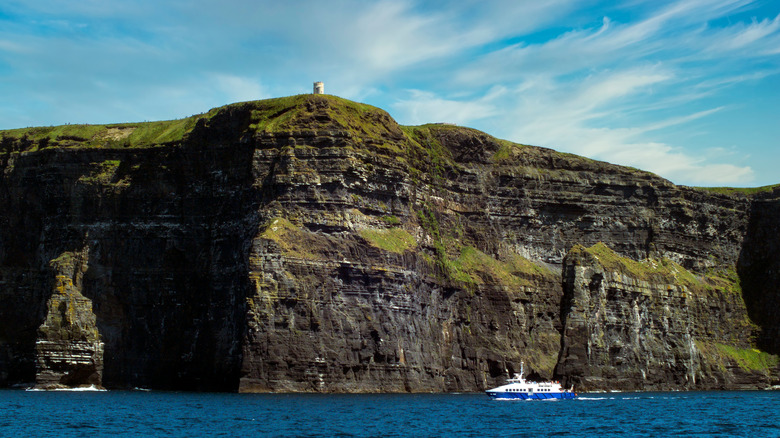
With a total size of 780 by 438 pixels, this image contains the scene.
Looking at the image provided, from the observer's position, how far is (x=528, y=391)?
11606cm

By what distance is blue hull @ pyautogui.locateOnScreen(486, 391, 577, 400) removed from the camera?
114 m

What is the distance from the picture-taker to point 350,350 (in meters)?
112

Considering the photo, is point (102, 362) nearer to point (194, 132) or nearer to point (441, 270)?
point (194, 132)

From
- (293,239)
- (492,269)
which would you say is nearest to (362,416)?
(293,239)

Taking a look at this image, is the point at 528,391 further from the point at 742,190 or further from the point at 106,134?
the point at 742,190

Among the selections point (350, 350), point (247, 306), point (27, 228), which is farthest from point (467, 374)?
point (27, 228)

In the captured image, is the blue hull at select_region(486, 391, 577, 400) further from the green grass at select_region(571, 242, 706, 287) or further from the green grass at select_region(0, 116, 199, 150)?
the green grass at select_region(0, 116, 199, 150)

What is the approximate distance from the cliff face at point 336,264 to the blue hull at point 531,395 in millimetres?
10114

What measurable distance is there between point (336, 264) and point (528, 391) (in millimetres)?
25791

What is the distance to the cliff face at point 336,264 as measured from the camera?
11456 centimetres

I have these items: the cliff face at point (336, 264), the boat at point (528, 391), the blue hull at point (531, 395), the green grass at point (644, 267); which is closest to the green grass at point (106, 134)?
the cliff face at point (336, 264)

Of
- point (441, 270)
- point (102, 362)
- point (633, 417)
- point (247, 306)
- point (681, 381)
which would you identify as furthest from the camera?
point (681, 381)

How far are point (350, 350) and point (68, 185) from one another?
46.9 metres

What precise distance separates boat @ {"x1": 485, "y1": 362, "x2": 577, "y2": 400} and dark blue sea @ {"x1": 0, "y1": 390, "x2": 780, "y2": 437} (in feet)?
3.78
